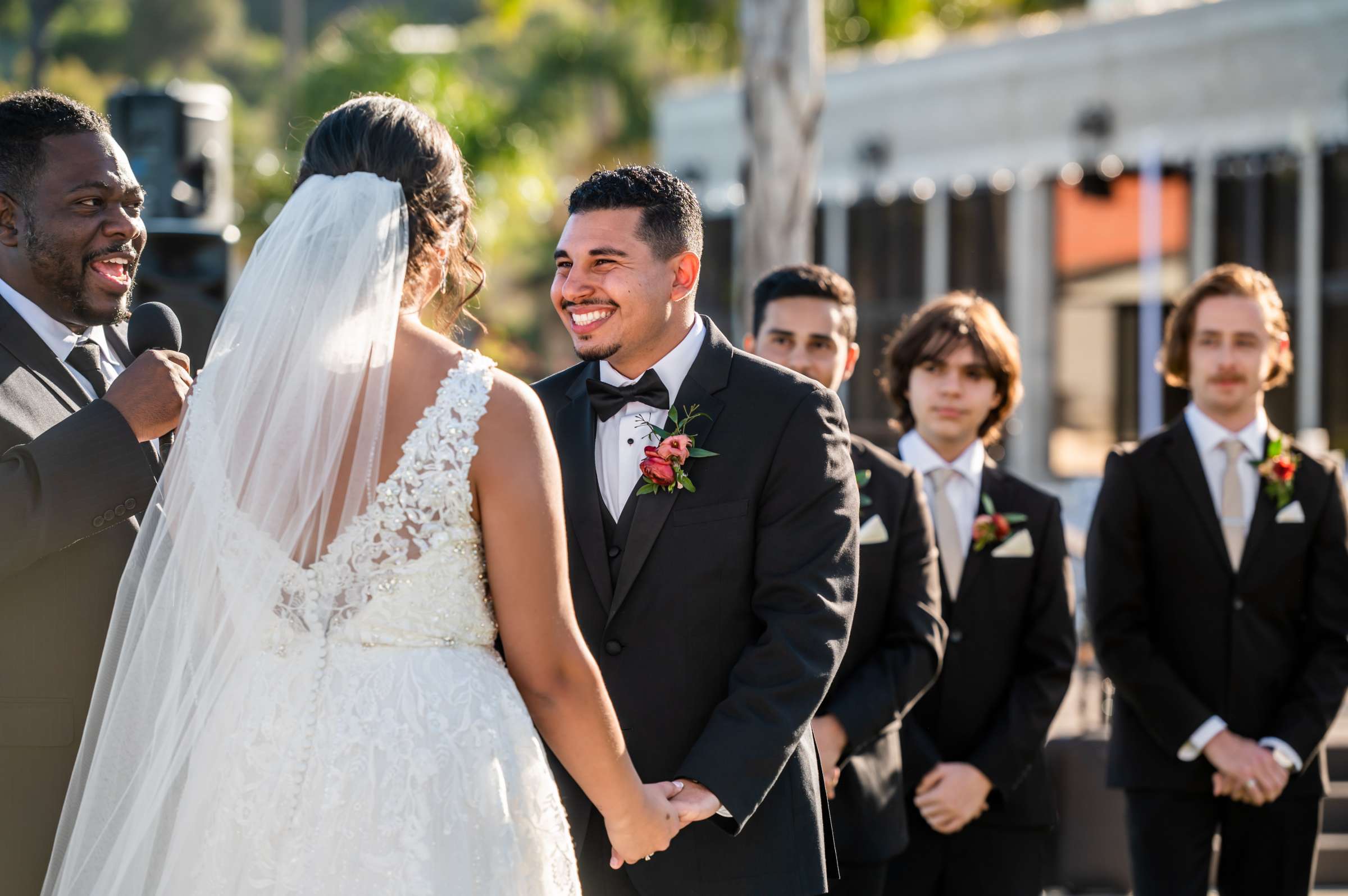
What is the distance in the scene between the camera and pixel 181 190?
7.07 m

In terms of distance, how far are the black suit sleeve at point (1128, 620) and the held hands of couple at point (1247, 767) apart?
3.1 inches

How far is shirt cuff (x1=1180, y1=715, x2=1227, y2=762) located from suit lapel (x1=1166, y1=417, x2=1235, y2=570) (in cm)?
45

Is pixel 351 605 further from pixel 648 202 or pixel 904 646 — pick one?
pixel 904 646

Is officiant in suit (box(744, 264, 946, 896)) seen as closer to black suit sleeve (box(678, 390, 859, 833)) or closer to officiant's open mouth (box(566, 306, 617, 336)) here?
black suit sleeve (box(678, 390, 859, 833))

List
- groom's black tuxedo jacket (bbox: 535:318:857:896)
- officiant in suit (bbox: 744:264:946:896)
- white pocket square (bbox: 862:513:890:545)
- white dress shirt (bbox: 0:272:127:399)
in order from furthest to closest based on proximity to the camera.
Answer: white pocket square (bbox: 862:513:890:545) → officiant in suit (bbox: 744:264:946:896) → white dress shirt (bbox: 0:272:127:399) → groom's black tuxedo jacket (bbox: 535:318:857:896)

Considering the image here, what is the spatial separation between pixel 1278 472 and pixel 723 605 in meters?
2.13

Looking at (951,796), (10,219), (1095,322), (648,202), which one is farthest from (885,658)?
(1095,322)

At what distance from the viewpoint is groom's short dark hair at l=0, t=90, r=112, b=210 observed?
2973 millimetres

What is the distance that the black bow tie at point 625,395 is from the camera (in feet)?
9.78

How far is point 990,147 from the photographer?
1659cm

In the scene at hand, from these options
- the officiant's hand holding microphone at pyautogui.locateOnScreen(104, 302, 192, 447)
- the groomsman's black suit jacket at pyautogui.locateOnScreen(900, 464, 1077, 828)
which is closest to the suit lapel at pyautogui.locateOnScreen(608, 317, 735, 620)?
the officiant's hand holding microphone at pyautogui.locateOnScreen(104, 302, 192, 447)

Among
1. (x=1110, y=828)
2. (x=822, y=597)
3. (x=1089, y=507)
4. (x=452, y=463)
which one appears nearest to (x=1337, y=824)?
(x=1110, y=828)

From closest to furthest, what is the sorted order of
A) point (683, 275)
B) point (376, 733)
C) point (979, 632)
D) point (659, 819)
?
point (376, 733) → point (659, 819) → point (683, 275) → point (979, 632)

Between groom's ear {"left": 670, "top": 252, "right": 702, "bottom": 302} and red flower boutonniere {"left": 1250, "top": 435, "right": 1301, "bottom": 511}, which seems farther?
red flower boutonniere {"left": 1250, "top": 435, "right": 1301, "bottom": 511}
